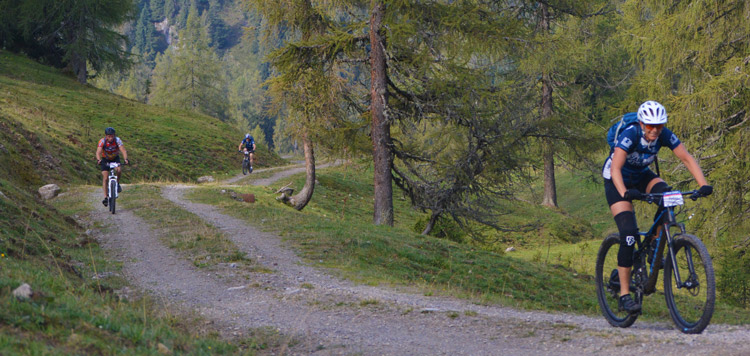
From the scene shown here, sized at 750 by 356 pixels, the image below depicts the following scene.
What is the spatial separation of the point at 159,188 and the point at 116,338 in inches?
762

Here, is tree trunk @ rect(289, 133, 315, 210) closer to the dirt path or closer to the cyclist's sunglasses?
the dirt path

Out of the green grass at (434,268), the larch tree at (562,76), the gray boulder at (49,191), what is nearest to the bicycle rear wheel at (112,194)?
the green grass at (434,268)

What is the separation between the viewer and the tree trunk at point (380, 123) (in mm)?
15734

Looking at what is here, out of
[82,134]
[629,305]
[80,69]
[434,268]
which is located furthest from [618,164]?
[80,69]

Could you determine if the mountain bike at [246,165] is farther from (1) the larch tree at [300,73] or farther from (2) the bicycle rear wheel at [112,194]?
(2) the bicycle rear wheel at [112,194]

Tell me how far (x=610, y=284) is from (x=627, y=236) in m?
1.02

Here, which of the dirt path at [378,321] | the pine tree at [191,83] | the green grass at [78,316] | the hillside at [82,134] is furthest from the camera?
the pine tree at [191,83]

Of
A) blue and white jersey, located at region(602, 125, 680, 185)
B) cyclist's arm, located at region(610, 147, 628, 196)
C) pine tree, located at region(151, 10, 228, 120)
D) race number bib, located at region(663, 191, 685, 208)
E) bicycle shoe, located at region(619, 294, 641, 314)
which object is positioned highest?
pine tree, located at region(151, 10, 228, 120)

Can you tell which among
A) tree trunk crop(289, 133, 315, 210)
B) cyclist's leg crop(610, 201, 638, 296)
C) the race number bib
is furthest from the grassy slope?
tree trunk crop(289, 133, 315, 210)

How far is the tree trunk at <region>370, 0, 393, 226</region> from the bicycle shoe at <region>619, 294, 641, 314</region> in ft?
33.6

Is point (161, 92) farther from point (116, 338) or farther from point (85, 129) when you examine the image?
point (116, 338)

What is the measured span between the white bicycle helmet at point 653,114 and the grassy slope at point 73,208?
445 cm

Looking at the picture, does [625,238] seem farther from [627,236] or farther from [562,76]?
[562,76]

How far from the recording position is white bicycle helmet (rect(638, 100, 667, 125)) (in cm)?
578
